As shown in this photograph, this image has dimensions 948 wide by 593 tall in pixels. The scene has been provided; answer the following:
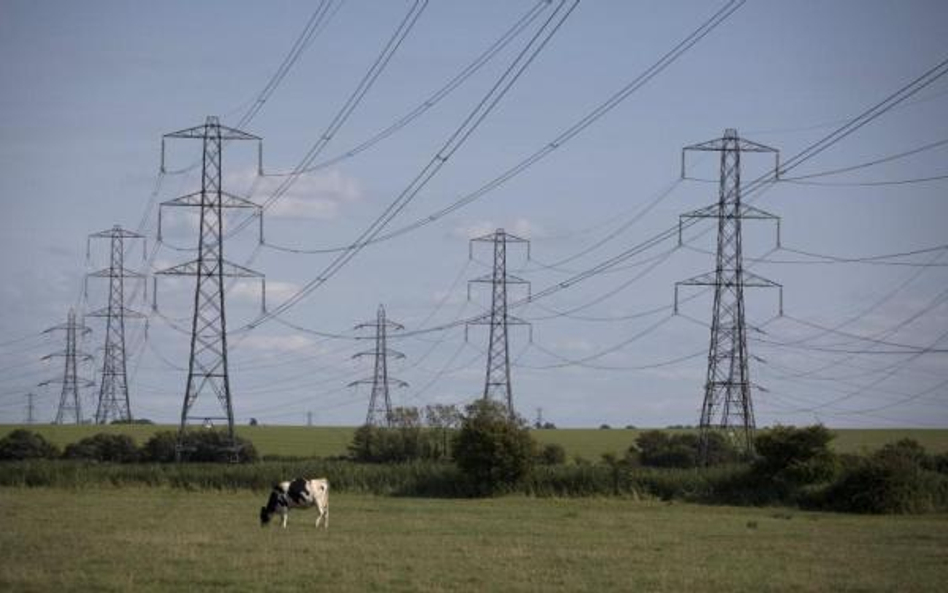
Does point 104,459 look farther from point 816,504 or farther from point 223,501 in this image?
point 816,504

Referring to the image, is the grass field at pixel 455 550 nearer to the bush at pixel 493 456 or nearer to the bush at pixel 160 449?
the bush at pixel 493 456

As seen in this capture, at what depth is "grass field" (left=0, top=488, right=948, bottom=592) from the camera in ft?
69.3

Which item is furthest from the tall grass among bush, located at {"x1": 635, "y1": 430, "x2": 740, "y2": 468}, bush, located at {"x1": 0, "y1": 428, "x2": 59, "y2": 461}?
bush, located at {"x1": 0, "y1": 428, "x2": 59, "y2": 461}

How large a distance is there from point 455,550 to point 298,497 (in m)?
10.6

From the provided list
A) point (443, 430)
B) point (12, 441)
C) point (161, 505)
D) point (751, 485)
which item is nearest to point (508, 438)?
point (751, 485)

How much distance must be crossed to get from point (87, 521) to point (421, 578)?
14626 millimetres

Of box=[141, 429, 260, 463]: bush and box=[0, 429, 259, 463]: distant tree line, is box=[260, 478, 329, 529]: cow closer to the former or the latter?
box=[141, 429, 260, 463]: bush

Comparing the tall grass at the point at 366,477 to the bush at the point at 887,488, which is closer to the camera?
the bush at the point at 887,488

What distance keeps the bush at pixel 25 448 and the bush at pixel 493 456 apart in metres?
33.2

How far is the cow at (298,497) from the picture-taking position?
35.3 metres

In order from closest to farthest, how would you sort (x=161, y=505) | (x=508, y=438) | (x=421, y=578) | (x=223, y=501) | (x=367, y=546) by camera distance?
(x=421, y=578)
(x=367, y=546)
(x=161, y=505)
(x=223, y=501)
(x=508, y=438)

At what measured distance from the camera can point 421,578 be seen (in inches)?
843

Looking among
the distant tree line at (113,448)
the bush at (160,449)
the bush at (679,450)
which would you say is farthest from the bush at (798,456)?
the bush at (160,449)

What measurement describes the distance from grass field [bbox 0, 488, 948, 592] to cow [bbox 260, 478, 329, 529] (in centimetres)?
57
